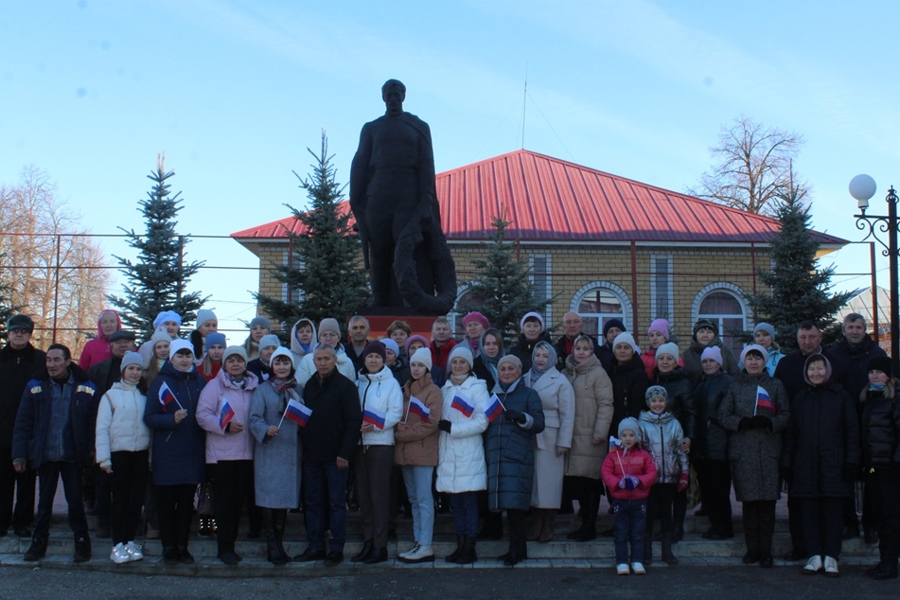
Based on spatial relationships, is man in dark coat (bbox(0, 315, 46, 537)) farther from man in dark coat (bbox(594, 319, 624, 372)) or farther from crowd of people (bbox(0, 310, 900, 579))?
man in dark coat (bbox(594, 319, 624, 372))

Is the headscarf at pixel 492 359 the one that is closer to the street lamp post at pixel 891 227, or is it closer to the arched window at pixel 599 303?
the street lamp post at pixel 891 227

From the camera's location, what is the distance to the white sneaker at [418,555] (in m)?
6.29

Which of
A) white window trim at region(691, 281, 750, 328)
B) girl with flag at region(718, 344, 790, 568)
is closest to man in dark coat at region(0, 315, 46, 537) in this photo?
girl with flag at region(718, 344, 790, 568)

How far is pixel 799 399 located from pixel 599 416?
1.46m

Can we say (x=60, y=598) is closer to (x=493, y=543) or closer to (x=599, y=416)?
(x=493, y=543)

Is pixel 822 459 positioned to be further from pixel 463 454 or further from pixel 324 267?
pixel 324 267

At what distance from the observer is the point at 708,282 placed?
22.3m

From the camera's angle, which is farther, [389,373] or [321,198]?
[321,198]

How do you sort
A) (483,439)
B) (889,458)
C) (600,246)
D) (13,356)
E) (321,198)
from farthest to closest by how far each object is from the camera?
(600,246), (321,198), (13,356), (483,439), (889,458)

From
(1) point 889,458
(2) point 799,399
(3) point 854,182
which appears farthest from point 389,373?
(3) point 854,182

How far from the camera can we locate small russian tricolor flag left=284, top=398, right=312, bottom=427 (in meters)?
6.24

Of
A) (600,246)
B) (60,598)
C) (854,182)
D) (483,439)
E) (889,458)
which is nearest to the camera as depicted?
(60,598)

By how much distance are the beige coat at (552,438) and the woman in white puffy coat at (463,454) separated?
47 centimetres

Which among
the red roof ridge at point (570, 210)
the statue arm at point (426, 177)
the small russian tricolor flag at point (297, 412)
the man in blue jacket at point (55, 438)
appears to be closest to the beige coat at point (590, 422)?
the small russian tricolor flag at point (297, 412)
